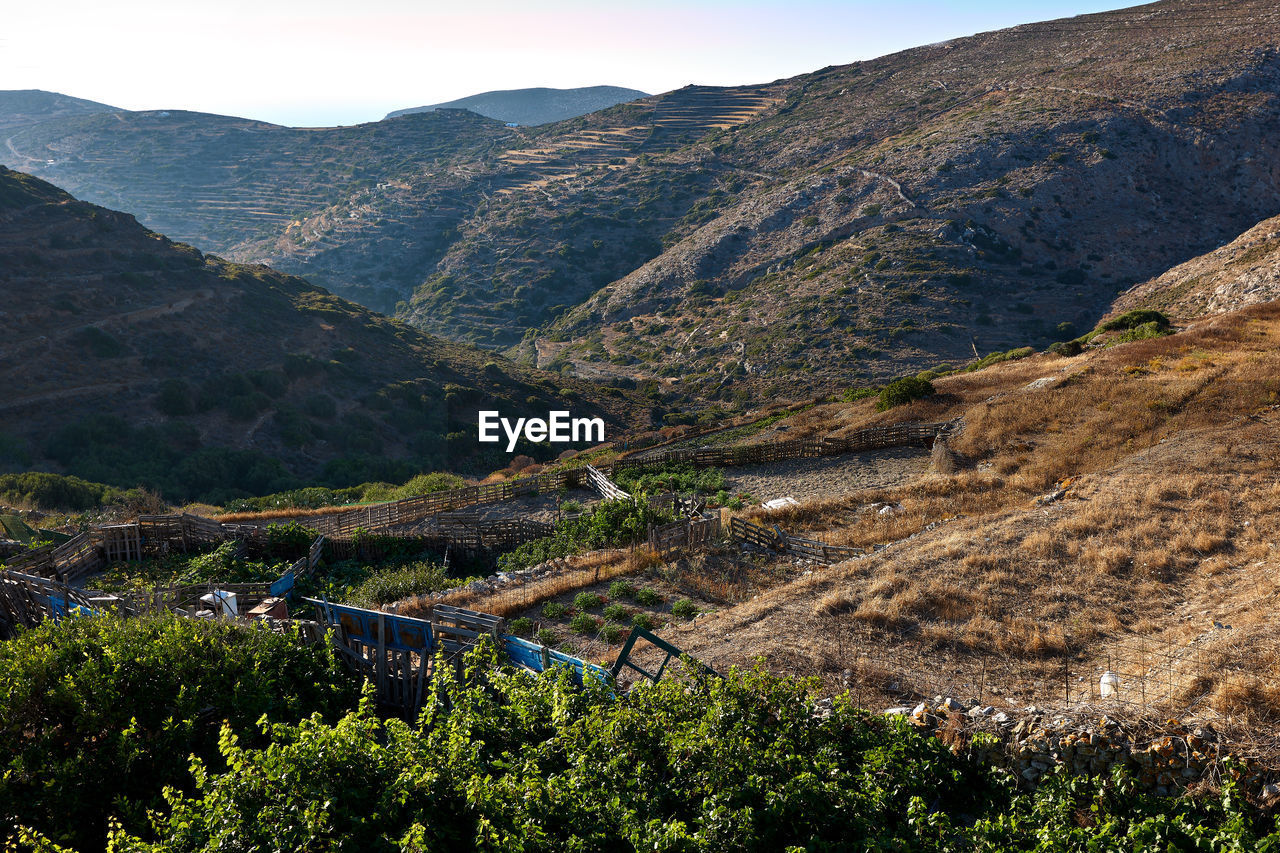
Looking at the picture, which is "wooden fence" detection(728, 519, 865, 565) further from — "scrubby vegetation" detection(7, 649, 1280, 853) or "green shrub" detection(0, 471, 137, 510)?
"green shrub" detection(0, 471, 137, 510)

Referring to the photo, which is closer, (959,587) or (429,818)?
→ (429,818)

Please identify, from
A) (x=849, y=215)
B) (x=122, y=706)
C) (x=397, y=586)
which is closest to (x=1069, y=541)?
(x=397, y=586)

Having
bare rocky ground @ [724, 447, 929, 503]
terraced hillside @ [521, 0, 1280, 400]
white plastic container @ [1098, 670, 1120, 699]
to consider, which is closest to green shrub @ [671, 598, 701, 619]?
white plastic container @ [1098, 670, 1120, 699]

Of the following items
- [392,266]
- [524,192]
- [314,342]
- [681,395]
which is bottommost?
[681,395]

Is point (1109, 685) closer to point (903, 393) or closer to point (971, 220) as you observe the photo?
point (903, 393)

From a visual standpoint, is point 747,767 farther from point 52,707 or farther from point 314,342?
point 314,342

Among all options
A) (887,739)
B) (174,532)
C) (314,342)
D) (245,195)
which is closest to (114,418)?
(314,342)

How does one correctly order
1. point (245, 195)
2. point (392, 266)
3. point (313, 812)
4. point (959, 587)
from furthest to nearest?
point (245, 195) < point (392, 266) < point (959, 587) < point (313, 812)

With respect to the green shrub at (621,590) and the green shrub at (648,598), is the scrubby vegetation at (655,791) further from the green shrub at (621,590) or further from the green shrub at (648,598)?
the green shrub at (621,590)
